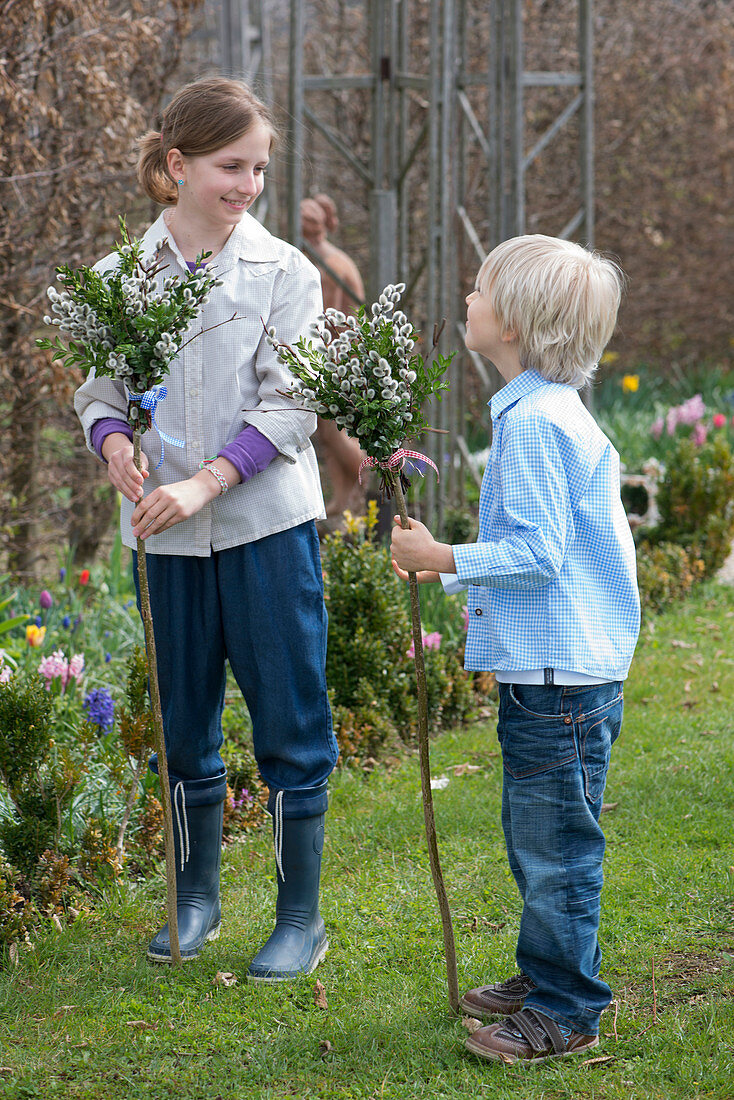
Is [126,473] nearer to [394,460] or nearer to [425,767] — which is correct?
[394,460]

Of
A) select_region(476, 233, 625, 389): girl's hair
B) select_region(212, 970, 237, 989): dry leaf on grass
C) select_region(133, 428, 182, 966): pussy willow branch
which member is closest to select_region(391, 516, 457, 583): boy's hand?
select_region(476, 233, 625, 389): girl's hair

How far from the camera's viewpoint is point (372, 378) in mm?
2031

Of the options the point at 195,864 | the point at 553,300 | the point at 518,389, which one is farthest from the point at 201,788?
the point at 553,300

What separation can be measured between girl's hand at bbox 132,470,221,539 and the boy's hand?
43cm

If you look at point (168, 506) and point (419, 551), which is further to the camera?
point (168, 506)

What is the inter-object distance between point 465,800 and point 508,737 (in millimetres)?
1471

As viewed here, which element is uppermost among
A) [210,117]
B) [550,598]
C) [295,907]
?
[210,117]

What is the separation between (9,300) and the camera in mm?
4492

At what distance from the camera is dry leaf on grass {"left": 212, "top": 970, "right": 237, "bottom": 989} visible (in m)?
2.41

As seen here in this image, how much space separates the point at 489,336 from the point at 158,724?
1.08 m

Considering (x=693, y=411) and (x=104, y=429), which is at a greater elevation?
(x=104, y=429)

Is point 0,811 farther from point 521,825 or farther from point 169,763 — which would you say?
point 521,825

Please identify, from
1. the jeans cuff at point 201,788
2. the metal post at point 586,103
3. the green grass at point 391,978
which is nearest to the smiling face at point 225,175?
the jeans cuff at point 201,788

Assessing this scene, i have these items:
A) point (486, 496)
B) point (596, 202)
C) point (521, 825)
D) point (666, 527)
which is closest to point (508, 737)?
point (521, 825)
